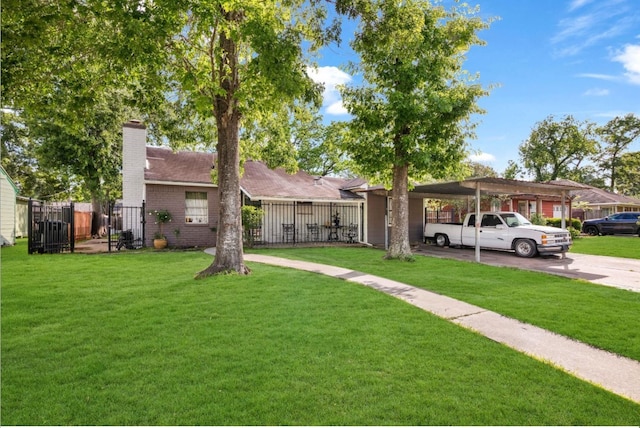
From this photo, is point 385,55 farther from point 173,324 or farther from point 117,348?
point 117,348

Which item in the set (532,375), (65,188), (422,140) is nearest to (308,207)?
(422,140)

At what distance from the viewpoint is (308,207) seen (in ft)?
63.6

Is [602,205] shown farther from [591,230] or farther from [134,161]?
[134,161]

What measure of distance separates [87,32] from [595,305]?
11320 mm

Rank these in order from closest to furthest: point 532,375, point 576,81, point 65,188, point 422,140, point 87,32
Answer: point 532,375, point 87,32, point 576,81, point 422,140, point 65,188

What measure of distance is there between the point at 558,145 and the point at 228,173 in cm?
3926

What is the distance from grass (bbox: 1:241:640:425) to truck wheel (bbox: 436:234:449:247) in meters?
11.9

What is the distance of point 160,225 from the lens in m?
16.1

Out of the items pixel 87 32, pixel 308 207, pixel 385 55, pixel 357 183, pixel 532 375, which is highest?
pixel 385 55

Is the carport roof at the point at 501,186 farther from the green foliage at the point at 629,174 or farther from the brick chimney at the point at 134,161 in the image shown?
the green foliage at the point at 629,174

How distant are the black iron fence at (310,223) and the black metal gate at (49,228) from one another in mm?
7736

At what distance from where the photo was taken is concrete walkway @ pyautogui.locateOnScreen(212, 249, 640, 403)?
378 cm

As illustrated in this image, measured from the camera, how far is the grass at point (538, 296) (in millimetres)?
5160

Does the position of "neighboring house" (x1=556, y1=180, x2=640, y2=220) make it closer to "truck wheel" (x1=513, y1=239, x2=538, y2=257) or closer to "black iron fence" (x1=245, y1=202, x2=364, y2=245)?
"truck wheel" (x1=513, y1=239, x2=538, y2=257)
